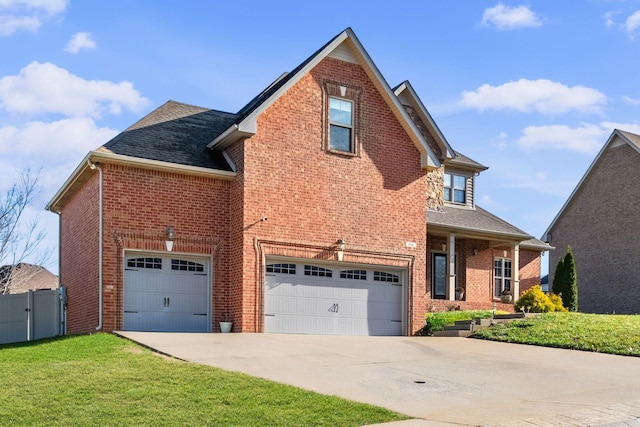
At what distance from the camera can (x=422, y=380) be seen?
42.9 ft

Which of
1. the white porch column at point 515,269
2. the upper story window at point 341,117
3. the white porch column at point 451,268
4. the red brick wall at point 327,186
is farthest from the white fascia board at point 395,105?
the white porch column at point 515,269

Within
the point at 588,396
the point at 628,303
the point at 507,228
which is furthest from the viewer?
the point at 628,303

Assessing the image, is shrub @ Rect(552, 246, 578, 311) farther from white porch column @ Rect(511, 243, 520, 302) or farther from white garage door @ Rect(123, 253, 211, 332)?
white garage door @ Rect(123, 253, 211, 332)

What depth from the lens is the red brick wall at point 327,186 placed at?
2031 cm

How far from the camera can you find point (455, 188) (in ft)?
99.4

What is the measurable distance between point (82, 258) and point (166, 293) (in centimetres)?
330

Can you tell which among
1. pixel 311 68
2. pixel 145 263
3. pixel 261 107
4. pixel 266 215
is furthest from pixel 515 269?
pixel 145 263

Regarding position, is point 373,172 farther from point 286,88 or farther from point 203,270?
point 203,270

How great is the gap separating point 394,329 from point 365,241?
2.93 meters

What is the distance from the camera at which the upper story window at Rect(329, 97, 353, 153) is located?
71.9ft

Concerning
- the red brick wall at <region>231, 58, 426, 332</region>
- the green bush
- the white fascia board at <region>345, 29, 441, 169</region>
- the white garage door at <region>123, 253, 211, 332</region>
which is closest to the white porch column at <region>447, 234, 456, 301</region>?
the green bush

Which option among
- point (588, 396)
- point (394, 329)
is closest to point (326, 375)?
point (588, 396)

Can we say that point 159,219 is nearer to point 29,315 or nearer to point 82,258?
point 82,258

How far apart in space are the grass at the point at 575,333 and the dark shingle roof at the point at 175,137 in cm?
915
